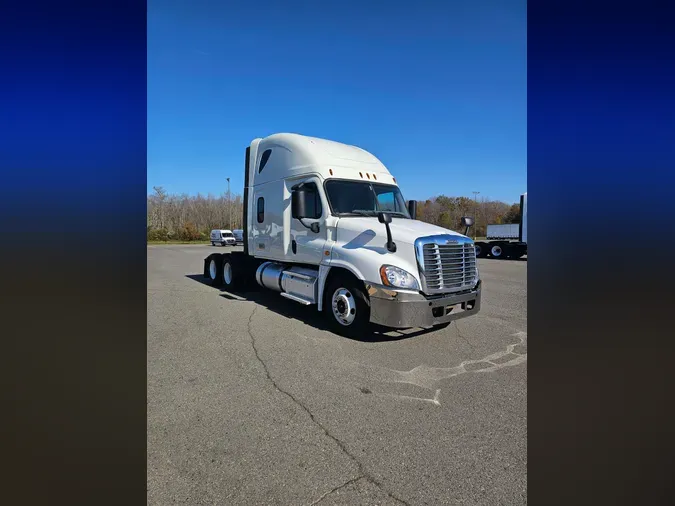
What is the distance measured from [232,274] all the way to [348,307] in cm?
376

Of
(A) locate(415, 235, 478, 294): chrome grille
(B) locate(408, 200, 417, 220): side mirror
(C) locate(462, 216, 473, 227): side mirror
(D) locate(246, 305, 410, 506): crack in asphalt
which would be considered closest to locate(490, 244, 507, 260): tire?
(B) locate(408, 200, 417, 220): side mirror

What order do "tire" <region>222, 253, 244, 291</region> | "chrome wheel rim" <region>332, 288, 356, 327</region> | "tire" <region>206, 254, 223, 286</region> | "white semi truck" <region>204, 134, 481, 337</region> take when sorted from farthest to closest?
"tire" <region>206, 254, 223, 286</region>, "tire" <region>222, 253, 244, 291</region>, "chrome wheel rim" <region>332, 288, 356, 327</region>, "white semi truck" <region>204, 134, 481, 337</region>

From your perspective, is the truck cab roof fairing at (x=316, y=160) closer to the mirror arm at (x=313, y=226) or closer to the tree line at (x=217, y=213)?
the mirror arm at (x=313, y=226)

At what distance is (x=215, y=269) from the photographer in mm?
7602

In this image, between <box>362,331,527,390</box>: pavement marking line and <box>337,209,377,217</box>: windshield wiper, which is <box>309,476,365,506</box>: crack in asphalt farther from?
<box>337,209,377,217</box>: windshield wiper

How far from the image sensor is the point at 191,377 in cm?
251

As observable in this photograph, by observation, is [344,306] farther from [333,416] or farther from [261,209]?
[261,209]

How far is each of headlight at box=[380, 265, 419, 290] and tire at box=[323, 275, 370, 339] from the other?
340 millimetres

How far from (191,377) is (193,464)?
109 cm

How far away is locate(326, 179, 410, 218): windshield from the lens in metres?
4.54

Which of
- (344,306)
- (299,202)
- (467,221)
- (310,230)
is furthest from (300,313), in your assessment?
(467,221)
